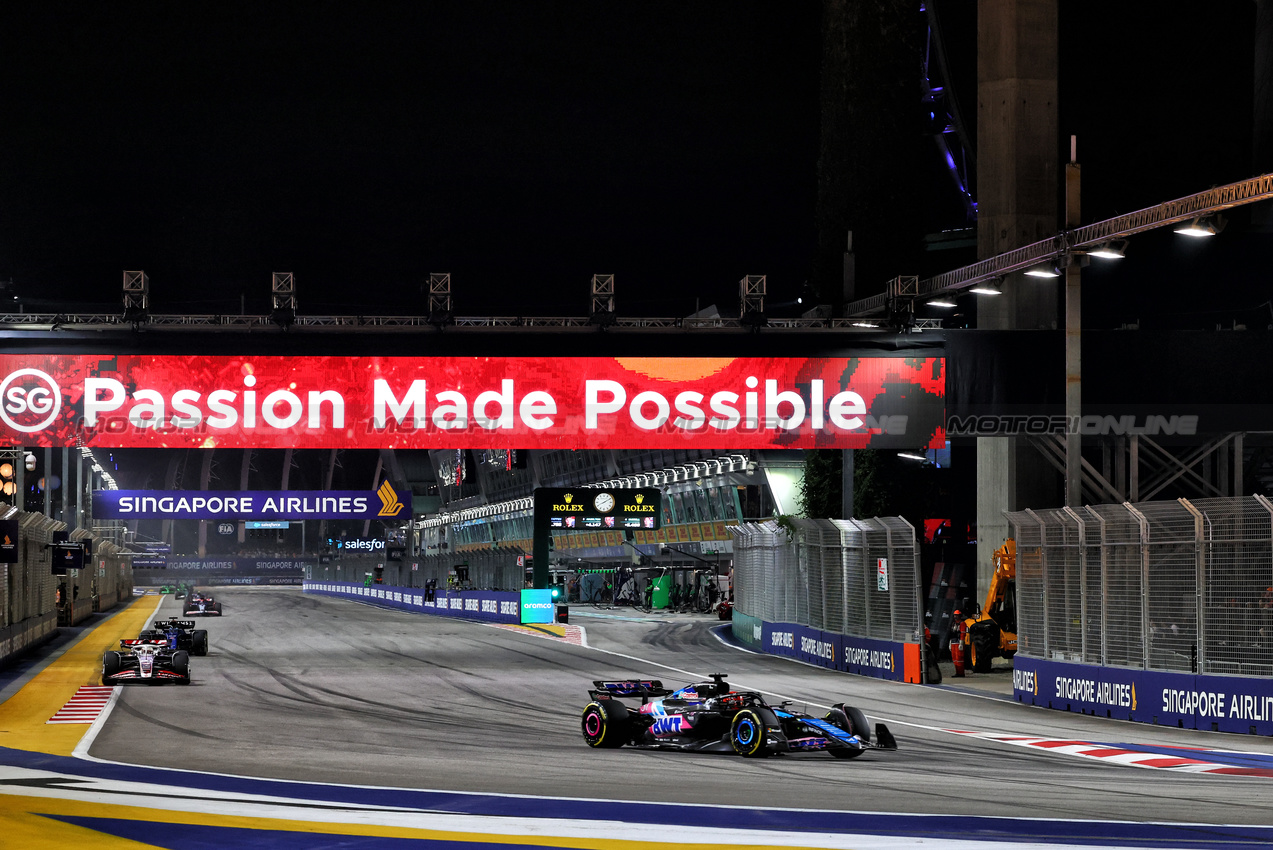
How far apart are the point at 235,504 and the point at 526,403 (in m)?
31.5

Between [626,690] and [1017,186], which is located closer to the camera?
[626,690]

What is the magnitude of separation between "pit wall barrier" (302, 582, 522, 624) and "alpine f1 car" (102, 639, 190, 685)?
2624 centimetres

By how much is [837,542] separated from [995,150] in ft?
41.6

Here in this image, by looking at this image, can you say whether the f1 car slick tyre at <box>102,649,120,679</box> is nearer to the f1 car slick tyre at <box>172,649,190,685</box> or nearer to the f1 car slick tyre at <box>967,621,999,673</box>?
the f1 car slick tyre at <box>172,649,190,685</box>

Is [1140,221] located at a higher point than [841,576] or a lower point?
higher

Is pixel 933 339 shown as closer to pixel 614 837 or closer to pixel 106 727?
pixel 106 727

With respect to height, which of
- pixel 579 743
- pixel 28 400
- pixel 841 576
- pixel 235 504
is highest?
pixel 28 400

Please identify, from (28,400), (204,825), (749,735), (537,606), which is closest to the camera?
(204,825)

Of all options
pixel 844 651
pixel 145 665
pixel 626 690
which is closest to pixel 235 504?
pixel 145 665

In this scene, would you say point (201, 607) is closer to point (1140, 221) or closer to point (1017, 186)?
point (1017, 186)

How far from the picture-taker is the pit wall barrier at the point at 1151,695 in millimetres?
17703

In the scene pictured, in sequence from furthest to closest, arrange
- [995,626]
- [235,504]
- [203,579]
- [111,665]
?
[203,579], [235,504], [995,626], [111,665]

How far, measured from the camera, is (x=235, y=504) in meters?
59.6

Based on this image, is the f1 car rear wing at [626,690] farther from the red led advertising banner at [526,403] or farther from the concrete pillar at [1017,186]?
the concrete pillar at [1017,186]
